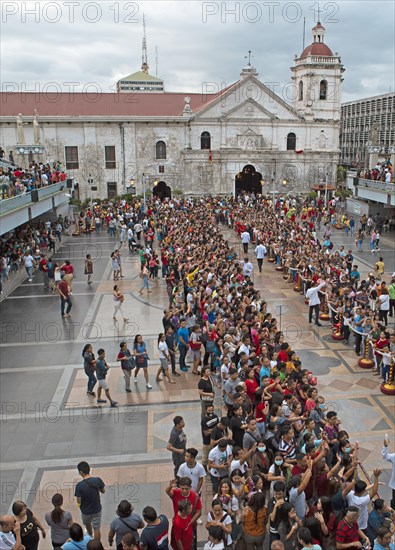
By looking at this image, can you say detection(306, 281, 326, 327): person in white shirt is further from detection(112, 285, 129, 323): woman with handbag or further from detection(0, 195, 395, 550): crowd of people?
detection(112, 285, 129, 323): woman with handbag

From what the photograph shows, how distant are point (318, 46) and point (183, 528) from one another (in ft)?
193

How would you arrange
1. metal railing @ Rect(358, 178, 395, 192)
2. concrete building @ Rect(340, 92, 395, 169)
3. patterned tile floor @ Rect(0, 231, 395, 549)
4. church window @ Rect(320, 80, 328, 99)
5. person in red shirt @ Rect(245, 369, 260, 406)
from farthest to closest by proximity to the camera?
concrete building @ Rect(340, 92, 395, 169)
church window @ Rect(320, 80, 328, 99)
metal railing @ Rect(358, 178, 395, 192)
person in red shirt @ Rect(245, 369, 260, 406)
patterned tile floor @ Rect(0, 231, 395, 549)

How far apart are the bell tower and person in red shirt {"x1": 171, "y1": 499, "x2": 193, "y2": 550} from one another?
55.2 metres

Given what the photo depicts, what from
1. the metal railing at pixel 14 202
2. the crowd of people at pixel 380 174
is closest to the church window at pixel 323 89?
the crowd of people at pixel 380 174

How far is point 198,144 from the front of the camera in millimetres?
55375

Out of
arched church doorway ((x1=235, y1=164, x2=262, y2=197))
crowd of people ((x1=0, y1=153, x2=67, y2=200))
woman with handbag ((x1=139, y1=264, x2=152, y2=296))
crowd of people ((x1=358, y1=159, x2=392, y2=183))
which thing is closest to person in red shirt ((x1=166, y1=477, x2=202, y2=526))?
woman with handbag ((x1=139, y1=264, x2=152, y2=296))

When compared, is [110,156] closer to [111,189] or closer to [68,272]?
[111,189]

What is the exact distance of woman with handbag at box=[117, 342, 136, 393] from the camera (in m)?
12.3

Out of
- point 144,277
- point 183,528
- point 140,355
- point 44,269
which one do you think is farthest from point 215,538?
point 44,269

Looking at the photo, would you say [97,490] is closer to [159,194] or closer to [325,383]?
[325,383]

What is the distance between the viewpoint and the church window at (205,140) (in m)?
55.1

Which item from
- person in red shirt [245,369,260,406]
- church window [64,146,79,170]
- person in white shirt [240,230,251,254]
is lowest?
person in red shirt [245,369,260,406]

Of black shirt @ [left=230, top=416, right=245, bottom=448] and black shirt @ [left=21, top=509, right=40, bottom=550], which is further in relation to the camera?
black shirt @ [left=230, top=416, right=245, bottom=448]

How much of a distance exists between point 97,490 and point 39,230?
27.0 m
